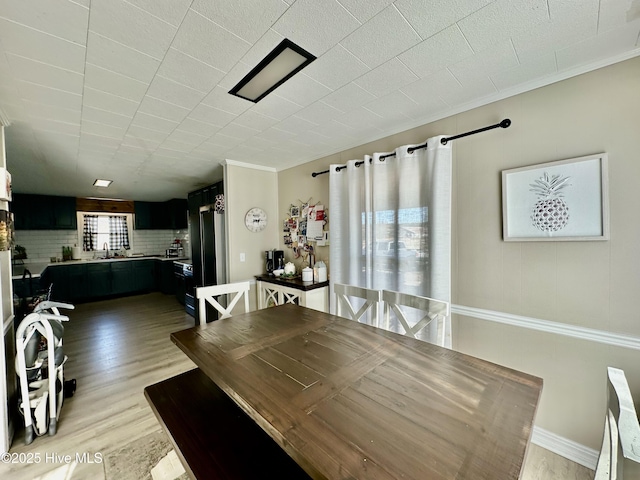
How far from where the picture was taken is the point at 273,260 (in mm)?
3541

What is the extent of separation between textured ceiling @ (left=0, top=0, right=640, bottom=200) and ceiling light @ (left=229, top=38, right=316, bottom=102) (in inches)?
1.8

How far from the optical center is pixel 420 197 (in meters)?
2.14

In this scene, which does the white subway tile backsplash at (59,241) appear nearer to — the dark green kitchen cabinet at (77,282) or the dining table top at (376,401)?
the dark green kitchen cabinet at (77,282)

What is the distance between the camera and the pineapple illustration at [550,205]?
1.55 m

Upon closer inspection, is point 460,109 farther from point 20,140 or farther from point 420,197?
point 20,140

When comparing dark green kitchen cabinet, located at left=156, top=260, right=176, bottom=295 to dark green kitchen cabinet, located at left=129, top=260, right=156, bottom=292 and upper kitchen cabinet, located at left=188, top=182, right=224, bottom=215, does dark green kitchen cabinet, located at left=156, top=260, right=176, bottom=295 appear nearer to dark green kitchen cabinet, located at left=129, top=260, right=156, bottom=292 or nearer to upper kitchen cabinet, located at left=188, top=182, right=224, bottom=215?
dark green kitchen cabinet, located at left=129, top=260, right=156, bottom=292

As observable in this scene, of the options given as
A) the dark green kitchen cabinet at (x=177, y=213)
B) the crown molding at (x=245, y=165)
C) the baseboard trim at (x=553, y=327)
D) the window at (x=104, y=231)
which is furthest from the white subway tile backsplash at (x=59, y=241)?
the baseboard trim at (x=553, y=327)

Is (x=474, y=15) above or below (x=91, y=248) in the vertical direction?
above

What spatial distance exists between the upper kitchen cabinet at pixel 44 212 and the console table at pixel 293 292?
16.1 feet

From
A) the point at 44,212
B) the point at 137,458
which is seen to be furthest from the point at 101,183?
the point at 137,458

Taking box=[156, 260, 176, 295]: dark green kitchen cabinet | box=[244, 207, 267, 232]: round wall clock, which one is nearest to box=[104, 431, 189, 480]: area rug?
box=[244, 207, 267, 232]: round wall clock

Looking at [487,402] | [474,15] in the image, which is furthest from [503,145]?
[487,402]

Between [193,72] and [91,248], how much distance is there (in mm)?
6415

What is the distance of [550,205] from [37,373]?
374cm
